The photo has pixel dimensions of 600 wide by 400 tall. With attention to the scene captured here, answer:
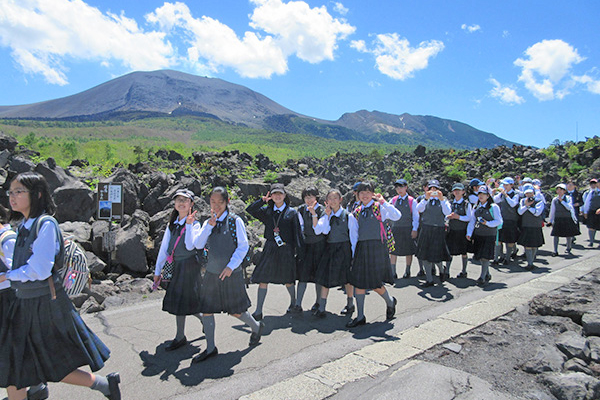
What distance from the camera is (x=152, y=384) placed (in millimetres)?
4219

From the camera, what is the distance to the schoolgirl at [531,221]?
10734mm

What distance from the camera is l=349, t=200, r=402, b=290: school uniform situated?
591 cm

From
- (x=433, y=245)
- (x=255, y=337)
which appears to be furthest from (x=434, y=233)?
(x=255, y=337)

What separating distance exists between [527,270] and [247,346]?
26.6 ft

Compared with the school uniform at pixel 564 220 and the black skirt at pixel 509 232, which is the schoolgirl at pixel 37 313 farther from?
the school uniform at pixel 564 220

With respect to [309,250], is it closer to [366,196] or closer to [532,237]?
[366,196]

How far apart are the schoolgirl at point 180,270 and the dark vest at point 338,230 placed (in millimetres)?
2278

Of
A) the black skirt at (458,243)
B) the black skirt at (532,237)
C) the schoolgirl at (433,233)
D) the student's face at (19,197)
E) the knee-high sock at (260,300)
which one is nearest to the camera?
the student's face at (19,197)

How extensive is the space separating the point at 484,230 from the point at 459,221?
605mm

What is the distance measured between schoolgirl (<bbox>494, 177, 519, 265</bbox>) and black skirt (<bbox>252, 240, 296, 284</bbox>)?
7.27 m

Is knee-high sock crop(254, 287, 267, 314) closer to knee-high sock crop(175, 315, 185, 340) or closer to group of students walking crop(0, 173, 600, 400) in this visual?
group of students walking crop(0, 173, 600, 400)

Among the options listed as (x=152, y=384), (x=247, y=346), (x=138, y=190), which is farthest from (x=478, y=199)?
(x=138, y=190)

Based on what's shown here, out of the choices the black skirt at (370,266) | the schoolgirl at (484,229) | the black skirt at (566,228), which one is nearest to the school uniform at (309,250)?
the black skirt at (370,266)

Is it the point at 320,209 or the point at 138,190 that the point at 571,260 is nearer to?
the point at 320,209
